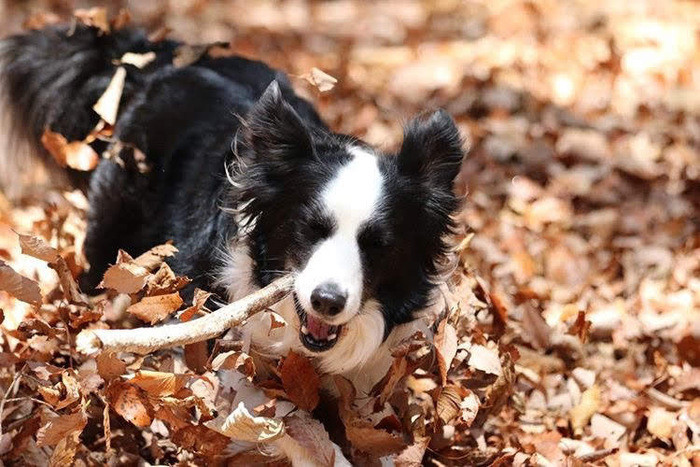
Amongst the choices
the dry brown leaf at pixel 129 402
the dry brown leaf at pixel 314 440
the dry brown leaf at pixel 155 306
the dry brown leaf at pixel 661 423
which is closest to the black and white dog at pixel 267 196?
the dry brown leaf at pixel 314 440

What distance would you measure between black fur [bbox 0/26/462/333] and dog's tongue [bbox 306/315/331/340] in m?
0.19

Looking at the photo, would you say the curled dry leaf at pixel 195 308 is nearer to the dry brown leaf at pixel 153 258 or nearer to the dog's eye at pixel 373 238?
the dry brown leaf at pixel 153 258

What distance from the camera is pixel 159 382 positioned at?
285 centimetres

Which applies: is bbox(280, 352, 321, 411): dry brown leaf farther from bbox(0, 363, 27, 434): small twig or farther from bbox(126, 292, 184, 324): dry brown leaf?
bbox(0, 363, 27, 434): small twig

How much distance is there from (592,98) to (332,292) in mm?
3753

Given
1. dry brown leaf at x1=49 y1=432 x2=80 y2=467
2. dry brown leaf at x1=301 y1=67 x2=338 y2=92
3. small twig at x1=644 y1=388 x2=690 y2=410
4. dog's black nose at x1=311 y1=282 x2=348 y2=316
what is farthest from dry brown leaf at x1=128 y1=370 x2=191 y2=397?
small twig at x1=644 y1=388 x2=690 y2=410

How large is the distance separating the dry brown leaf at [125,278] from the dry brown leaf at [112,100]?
1.10 meters

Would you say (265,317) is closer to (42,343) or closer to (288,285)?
(288,285)

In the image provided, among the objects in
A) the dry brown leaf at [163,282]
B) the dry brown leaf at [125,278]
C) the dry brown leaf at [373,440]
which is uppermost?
the dry brown leaf at [125,278]

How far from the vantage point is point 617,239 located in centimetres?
479

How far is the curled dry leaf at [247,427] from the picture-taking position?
2.72 metres

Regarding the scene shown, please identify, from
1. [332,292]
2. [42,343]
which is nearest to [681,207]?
[332,292]

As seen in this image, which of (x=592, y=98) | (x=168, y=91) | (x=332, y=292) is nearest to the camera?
(x=332, y=292)

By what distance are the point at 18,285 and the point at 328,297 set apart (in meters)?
0.93
